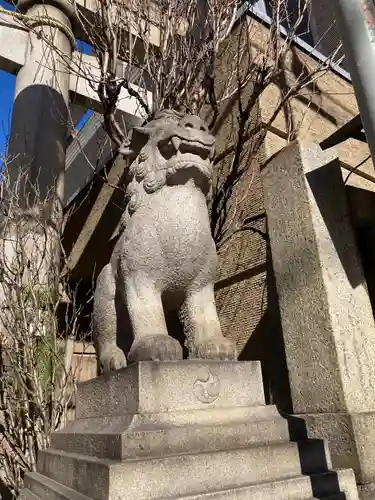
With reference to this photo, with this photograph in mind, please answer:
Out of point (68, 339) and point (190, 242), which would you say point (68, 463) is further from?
point (68, 339)

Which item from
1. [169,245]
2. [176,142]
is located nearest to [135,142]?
[176,142]

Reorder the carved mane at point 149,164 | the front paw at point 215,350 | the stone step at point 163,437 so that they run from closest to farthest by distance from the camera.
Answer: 1. the stone step at point 163,437
2. the front paw at point 215,350
3. the carved mane at point 149,164

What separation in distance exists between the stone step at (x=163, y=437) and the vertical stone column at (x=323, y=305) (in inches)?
22.0

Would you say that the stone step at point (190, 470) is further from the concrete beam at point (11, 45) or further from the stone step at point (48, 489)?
the concrete beam at point (11, 45)

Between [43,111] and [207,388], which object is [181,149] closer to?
[207,388]

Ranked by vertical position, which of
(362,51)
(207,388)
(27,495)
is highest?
(362,51)

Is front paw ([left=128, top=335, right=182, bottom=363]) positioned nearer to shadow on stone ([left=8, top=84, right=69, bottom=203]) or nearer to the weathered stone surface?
the weathered stone surface

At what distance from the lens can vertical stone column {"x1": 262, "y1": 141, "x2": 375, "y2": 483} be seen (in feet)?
8.50

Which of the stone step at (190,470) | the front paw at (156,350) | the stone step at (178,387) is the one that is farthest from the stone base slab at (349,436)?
the front paw at (156,350)

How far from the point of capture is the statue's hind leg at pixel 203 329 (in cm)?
227

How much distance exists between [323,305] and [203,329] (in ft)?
2.93

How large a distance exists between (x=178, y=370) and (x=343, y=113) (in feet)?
21.1

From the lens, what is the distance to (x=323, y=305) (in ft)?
9.29

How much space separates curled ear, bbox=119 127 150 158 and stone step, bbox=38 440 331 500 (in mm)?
1765
